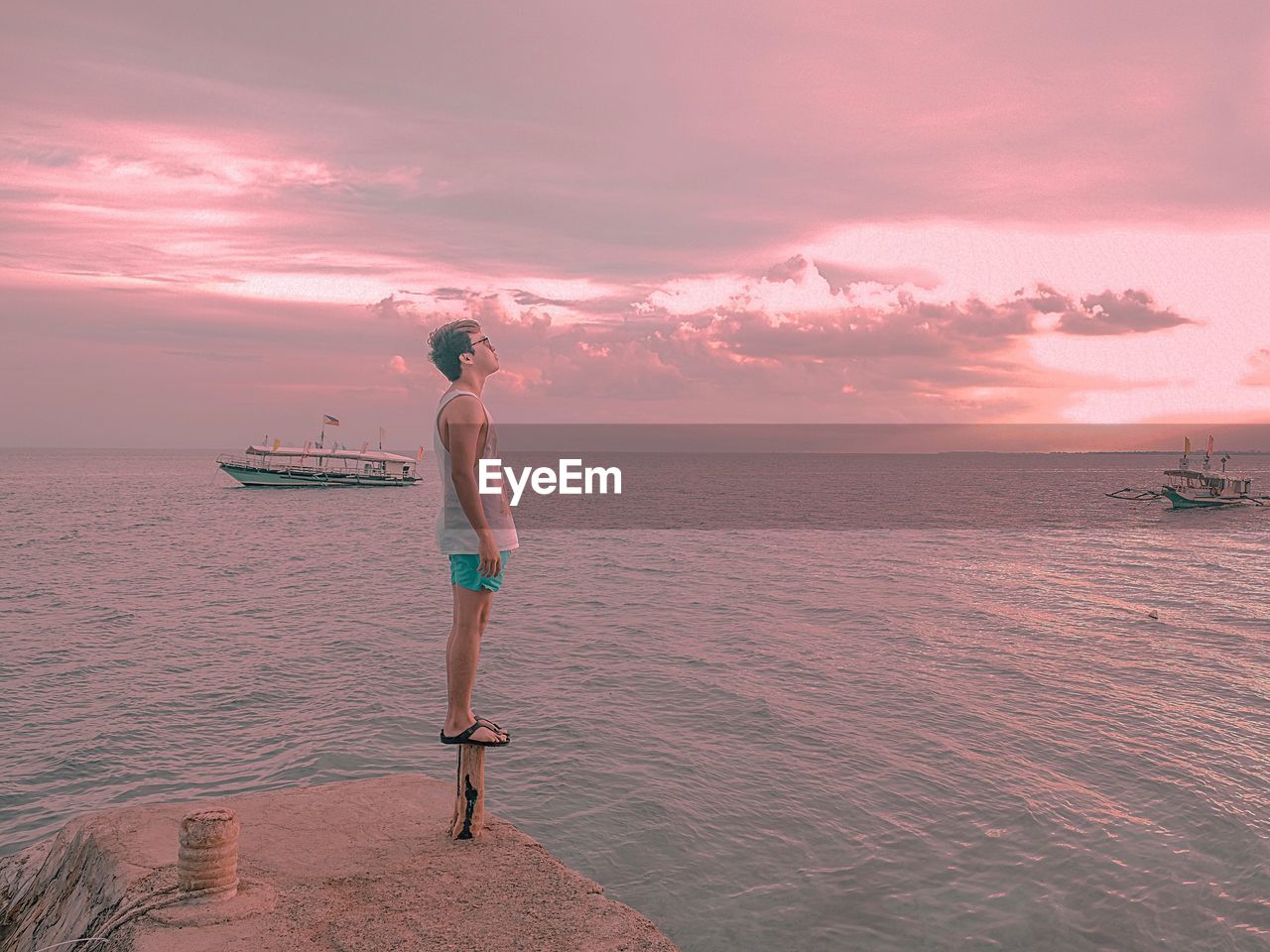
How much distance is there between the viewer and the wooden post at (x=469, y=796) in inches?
233

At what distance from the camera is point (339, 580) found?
3231 cm

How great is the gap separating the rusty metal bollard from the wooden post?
1504 mm

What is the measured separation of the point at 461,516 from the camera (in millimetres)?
5637

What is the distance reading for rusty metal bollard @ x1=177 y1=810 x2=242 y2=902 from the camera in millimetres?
4992

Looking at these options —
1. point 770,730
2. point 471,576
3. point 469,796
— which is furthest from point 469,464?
point 770,730

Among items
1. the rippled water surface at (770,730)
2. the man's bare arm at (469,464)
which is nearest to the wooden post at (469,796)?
the man's bare arm at (469,464)

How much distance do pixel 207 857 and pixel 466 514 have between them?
2.54m

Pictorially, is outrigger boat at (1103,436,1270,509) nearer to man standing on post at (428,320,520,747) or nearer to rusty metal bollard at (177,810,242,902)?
man standing on post at (428,320,520,747)

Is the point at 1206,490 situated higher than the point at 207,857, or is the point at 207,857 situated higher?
the point at 1206,490

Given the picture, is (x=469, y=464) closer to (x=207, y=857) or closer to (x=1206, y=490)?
(x=207, y=857)

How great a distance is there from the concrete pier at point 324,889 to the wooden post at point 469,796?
0.10 m

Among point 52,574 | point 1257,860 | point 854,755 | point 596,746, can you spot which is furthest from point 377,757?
point 52,574

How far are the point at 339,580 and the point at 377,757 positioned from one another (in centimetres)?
2181

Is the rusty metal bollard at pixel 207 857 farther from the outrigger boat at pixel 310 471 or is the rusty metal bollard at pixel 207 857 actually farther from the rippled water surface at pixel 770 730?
the outrigger boat at pixel 310 471
